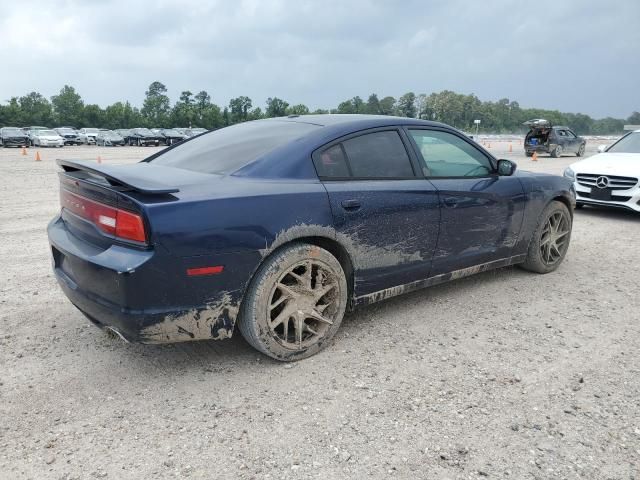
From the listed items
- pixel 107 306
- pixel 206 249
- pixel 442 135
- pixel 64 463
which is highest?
pixel 442 135

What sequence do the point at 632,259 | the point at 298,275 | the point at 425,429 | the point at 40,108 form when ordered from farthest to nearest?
1. the point at 40,108
2. the point at 632,259
3. the point at 298,275
4. the point at 425,429

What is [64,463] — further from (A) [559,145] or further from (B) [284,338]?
(A) [559,145]

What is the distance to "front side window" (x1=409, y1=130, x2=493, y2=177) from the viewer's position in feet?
12.8

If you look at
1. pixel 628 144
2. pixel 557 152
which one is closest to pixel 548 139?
pixel 557 152

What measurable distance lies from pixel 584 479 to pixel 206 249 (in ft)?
6.75

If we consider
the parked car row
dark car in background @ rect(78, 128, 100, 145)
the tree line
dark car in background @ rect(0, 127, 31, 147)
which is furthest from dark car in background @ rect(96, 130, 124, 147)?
the tree line

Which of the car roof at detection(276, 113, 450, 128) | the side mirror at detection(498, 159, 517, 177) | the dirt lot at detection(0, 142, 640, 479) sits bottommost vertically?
the dirt lot at detection(0, 142, 640, 479)

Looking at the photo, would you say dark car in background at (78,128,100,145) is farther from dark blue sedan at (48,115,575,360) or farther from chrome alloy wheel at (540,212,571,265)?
chrome alloy wheel at (540,212,571,265)

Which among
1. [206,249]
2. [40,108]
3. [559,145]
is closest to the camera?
[206,249]

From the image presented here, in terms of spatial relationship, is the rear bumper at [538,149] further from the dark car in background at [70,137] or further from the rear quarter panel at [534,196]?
the dark car in background at [70,137]

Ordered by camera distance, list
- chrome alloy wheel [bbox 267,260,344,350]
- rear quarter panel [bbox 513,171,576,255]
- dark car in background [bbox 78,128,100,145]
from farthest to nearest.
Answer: dark car in background [bbox 78,128,100,145] < rear quarter panel [bbox 513,171,576,255] < chrome alloy wheel [bbox 267,260,344,350]

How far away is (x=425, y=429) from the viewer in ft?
8.32

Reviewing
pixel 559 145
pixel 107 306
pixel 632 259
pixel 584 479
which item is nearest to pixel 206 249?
pixel 107 306

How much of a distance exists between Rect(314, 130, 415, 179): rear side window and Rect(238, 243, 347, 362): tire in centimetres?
58
